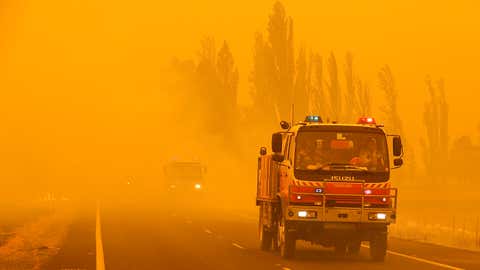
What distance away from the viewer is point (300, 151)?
2225 centimetres

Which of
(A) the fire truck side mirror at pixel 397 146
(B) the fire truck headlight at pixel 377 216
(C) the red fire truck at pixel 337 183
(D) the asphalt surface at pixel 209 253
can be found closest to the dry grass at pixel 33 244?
(D) the asphalt surface at pixel 209 253

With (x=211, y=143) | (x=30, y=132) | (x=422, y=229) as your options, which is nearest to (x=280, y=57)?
(x=211, y=143)

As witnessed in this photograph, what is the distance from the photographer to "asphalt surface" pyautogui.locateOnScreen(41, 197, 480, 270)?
824 inches

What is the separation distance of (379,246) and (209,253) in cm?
410

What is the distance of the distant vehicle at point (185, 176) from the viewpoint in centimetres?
6962

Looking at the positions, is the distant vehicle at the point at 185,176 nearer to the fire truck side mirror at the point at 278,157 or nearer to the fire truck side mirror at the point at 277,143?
the fire truck side mirror at the point at 278,157

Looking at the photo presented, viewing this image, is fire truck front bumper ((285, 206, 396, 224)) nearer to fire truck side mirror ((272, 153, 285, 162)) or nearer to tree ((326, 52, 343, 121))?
fire truck side mirror ((272, 153, 285, 162))

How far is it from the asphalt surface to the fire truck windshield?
2.05 m

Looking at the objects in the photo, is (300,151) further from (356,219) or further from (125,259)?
(125,259)

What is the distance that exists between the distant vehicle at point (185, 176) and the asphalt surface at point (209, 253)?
3320 centimetres

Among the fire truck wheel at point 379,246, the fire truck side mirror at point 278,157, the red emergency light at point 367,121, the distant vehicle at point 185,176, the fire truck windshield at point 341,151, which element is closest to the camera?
the fire truck windshield at point 341,151

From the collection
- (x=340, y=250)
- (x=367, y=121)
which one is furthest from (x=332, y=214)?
(x=340, y=250)

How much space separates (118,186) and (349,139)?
316ft

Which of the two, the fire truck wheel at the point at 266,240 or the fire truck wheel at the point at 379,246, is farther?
the fire truck wheel at the point at 266,240
